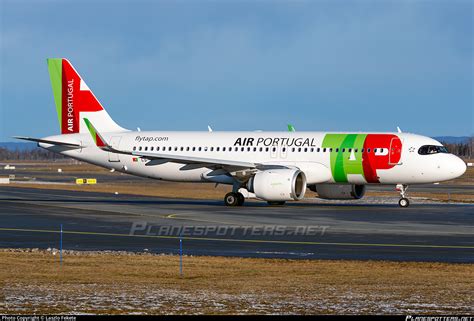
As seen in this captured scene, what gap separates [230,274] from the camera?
23.6 metres

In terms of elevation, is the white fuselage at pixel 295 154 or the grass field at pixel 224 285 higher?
the white fuselage at pixel 295 154

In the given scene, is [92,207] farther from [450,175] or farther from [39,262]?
[39,262]

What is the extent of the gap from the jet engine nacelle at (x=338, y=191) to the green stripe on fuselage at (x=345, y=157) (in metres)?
1.47

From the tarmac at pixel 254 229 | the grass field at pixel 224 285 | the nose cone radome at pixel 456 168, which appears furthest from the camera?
the nose cone radome at pixel 456 168

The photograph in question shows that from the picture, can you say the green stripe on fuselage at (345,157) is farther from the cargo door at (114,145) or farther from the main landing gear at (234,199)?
the cargo door at (114,145)

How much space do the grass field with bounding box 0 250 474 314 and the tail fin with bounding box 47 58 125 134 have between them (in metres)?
30.0

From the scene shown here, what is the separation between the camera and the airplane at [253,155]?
50.1 metres

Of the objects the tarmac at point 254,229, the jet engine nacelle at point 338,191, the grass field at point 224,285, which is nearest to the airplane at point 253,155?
the jet engine nacelle at point 338,191

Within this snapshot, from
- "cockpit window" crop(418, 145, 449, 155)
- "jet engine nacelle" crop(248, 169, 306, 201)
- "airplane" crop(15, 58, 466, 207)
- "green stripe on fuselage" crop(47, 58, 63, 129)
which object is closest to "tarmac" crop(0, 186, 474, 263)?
"jet engine nacelle" crop(248, 169, 306, 201)

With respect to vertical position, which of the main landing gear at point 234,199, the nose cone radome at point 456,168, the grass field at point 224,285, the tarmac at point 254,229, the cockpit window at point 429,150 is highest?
the cockpit window at point 429,150

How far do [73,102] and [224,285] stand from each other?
38546 millimetres

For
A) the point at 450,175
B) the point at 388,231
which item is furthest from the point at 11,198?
the point at 388,231

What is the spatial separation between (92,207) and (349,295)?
32.7 metres

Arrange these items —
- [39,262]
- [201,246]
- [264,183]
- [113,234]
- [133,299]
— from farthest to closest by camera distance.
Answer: [264,183] < [113,234] < [201,246] < [39,262] < [133,299]
